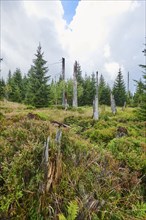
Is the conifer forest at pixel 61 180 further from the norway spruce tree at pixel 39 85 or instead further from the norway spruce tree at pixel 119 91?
the norway spruce tree at pixel 119 91

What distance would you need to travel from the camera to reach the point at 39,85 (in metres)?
36.7

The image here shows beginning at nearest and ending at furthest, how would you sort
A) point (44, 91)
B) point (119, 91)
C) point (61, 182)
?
point (61, 182)
point (44, 91)
point (119, 91)

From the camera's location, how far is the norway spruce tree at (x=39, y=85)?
35188mm

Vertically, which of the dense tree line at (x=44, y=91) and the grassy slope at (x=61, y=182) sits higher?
the dense tree line at (x=44, y=91)

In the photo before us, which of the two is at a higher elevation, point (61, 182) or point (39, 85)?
point (39, 85)

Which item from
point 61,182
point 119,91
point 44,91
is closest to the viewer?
point 61,182

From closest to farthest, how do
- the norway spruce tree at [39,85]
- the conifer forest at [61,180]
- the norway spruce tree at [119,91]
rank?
the conifer forest at [61,180] < the norway spruce tree at [39,85] < the norway spruce tree at [119,91]

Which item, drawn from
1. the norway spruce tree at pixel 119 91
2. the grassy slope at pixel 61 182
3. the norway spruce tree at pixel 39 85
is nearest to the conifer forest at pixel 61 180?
the grassy slope at pixel 61 182

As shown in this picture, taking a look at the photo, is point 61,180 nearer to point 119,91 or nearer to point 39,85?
point 39,85

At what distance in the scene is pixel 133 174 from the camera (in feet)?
22.5

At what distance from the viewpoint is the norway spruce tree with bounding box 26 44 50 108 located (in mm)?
35188

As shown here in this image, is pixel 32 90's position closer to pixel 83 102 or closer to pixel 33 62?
pixel 33 62

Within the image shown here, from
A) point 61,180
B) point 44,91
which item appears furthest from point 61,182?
point 44,91

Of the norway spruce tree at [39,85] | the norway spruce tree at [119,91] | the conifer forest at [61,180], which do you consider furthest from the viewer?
the norway spruce tree at [119,91]
